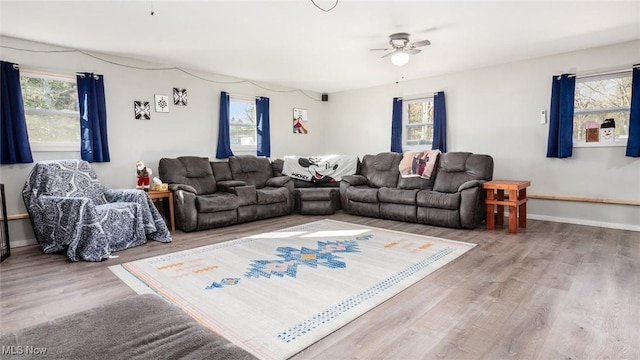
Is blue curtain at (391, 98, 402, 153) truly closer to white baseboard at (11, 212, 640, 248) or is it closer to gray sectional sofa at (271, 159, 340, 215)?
gray sectional sofa at (271, 159, 340, 215)

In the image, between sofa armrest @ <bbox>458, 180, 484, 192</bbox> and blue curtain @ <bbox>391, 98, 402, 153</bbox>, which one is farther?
blue curtain @ <bbox>391, 98, 402, 153</bbox>

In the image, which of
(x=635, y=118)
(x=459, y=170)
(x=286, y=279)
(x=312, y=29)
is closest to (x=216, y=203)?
(x=286, y=279)

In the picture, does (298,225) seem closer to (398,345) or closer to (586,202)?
(398,345)

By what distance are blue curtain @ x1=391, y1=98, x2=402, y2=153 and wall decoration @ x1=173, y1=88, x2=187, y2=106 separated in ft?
12.3

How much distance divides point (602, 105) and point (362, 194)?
11.5 feet

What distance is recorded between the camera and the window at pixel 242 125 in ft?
20.5

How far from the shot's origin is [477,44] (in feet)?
14.4

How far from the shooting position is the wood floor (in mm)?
1840

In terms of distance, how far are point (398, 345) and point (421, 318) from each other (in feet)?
1.20

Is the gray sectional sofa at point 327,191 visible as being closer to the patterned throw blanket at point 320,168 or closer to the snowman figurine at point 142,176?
the patterned throw blanket at point 320,168

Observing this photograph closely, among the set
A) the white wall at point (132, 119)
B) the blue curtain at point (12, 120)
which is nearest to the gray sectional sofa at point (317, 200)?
the white wall at point (132, 119)

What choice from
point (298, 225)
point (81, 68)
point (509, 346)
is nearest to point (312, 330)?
point (509, 346)

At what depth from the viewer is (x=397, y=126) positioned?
21.7 ft

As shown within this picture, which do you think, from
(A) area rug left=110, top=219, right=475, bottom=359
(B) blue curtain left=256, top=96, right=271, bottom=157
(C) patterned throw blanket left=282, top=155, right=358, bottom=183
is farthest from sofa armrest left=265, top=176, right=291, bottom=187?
(A) area rug left=110, top=219, right=475, bottom=359
